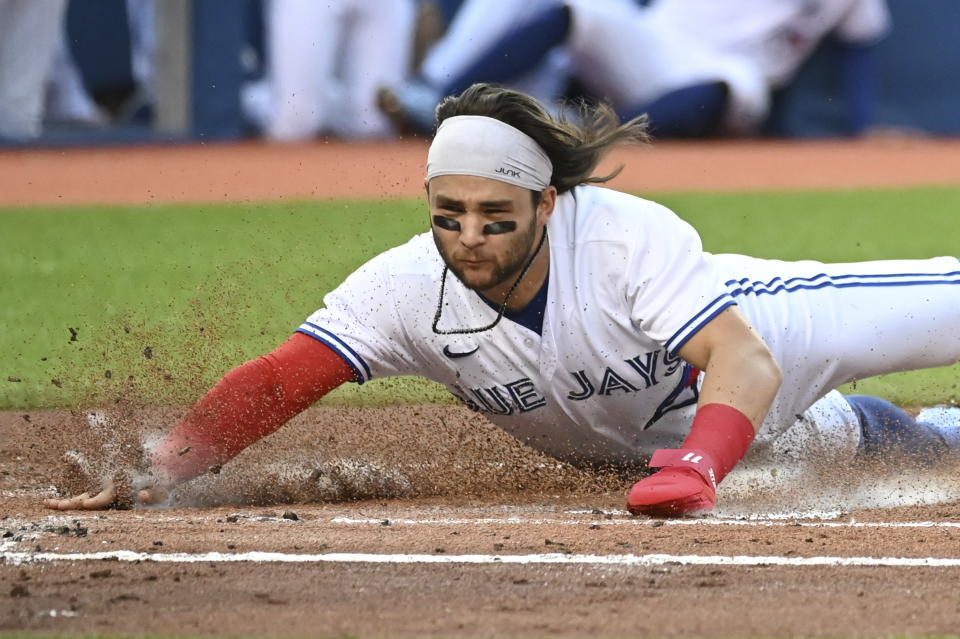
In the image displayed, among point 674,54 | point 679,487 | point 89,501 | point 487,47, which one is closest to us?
point 679,487

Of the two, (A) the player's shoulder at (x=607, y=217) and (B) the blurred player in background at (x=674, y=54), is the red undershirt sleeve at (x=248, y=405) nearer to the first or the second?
(A) the player's shoulder at (x=607, y=217)

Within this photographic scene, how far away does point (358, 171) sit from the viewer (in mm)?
13273

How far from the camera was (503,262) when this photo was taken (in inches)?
150

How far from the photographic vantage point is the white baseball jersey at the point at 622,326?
12.9 feet

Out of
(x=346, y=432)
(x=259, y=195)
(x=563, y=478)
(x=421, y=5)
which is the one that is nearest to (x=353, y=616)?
(x=563, y=478)

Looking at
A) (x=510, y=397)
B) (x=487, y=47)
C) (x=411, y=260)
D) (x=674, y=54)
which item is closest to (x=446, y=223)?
(x=411, y=260)

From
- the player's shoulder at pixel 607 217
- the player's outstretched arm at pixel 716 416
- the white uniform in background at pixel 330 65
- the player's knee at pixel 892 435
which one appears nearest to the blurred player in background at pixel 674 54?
the white uniform in background at pixel 330 65

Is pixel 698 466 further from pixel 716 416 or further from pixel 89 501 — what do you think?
pixel 89 501

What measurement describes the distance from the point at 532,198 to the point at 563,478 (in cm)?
103

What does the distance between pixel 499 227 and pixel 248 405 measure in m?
0.81

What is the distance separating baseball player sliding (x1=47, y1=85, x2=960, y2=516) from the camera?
3.79 meters

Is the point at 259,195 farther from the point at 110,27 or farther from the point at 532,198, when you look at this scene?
the point at 532,198

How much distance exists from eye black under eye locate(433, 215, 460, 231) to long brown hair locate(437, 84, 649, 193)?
307mm

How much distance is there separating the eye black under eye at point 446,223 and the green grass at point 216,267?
4.03ft
